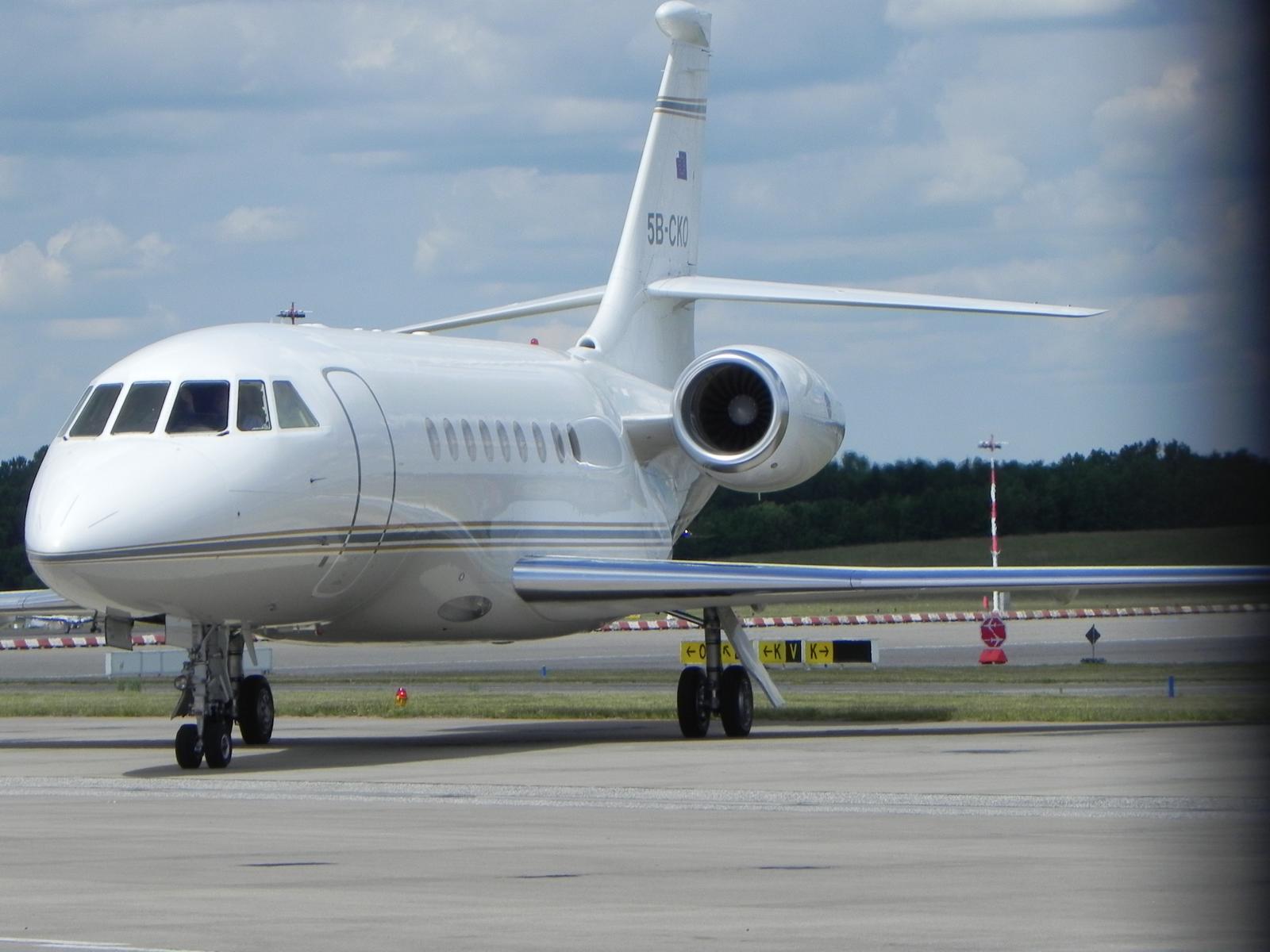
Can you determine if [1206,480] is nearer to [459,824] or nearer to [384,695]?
[459,824]

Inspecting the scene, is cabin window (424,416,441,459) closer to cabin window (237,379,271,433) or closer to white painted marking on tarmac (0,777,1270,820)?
cabin window (237,379,271,433)

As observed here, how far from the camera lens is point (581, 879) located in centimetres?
1003

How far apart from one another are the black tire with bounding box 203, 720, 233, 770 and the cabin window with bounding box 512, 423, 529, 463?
219 inches

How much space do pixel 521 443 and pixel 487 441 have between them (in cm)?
78

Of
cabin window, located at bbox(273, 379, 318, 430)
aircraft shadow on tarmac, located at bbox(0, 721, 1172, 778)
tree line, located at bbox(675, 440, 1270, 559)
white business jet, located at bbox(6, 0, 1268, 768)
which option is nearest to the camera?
white business jet, located at bbox(6, 0, 1268, 768)

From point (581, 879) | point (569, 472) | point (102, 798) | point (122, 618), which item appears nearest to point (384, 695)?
point (569, 472)

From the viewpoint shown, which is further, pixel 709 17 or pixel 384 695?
pixel 384 695

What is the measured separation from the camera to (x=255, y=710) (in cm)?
2147

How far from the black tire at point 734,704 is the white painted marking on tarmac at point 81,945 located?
578 inches

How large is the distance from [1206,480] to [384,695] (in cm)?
3116

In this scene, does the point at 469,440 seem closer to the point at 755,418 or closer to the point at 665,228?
the point at 755,418

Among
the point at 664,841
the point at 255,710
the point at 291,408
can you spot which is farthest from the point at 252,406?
the point at 664,841

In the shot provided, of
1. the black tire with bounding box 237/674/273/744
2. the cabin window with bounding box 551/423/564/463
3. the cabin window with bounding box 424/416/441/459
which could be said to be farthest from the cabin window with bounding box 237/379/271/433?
the cabin window with bounding box 551/423/564/463

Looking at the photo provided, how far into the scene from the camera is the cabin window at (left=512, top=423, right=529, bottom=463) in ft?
73.6
